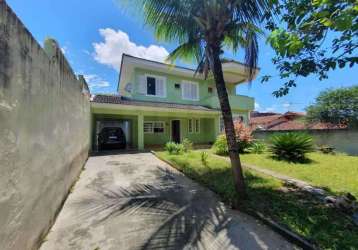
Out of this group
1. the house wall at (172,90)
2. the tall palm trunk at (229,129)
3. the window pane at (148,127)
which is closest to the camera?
the tall palm trunk at (229,129)

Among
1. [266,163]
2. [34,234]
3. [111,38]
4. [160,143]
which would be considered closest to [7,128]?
[34,234]

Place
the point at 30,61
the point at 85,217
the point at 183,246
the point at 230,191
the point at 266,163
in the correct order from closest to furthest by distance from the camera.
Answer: the point at 30,61
the point at 183,246
the point at 85,217
the point at 230,191
the point at 266,163

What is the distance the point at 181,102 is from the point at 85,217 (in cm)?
1446

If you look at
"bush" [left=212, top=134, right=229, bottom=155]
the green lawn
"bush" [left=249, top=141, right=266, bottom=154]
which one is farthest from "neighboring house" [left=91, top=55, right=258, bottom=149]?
the green lawn

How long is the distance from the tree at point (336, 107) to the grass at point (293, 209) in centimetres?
1495

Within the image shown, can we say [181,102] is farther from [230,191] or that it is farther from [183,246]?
[183,246]

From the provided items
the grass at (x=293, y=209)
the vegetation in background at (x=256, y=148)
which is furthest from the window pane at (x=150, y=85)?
the grass at (x=293, y=209)

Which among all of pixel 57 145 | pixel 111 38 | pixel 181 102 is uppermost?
pixel 111 38

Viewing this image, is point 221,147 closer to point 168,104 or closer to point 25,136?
point 168,104

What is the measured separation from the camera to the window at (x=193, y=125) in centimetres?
1839

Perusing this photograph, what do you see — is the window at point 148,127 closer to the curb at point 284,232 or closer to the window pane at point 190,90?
the window pane at point 190,90

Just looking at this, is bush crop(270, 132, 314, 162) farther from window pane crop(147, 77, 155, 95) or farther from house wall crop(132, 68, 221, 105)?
window pane crop(147, 77, 155, 95)

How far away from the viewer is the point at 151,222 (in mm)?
3752

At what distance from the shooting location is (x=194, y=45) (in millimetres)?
6422
